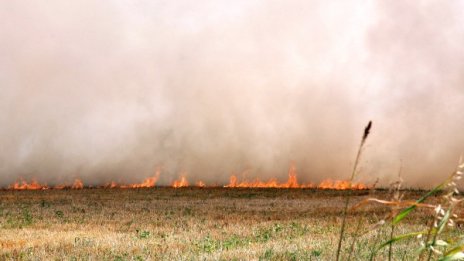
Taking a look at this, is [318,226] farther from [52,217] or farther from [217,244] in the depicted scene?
[52,217]

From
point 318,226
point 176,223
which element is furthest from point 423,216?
point 176,223

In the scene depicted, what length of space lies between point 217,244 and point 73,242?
366 centimetres

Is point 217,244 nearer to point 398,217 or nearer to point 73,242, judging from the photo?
point 73,242

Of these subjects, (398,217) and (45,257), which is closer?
(398,217)

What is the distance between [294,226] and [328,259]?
8.48 m

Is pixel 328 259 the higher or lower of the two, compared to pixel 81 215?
lower

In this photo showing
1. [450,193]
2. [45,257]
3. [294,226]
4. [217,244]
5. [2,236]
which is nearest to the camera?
[450,193]

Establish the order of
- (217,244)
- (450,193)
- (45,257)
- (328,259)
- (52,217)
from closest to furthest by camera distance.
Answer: (450,193)
(328,259)
(45,257)
(217,244)
(52,217)

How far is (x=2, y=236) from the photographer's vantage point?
15914 mm

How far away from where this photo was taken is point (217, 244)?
1335 centimetres

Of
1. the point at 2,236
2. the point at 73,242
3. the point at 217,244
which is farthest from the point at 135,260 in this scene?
the point at 2,236

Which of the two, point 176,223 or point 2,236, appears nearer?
point 2,236

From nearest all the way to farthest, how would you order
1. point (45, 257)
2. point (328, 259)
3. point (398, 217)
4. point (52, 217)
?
point (398, 217) < point (328, 259) < point (45, 257) < point (52, 217)

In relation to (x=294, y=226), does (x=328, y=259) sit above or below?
below
